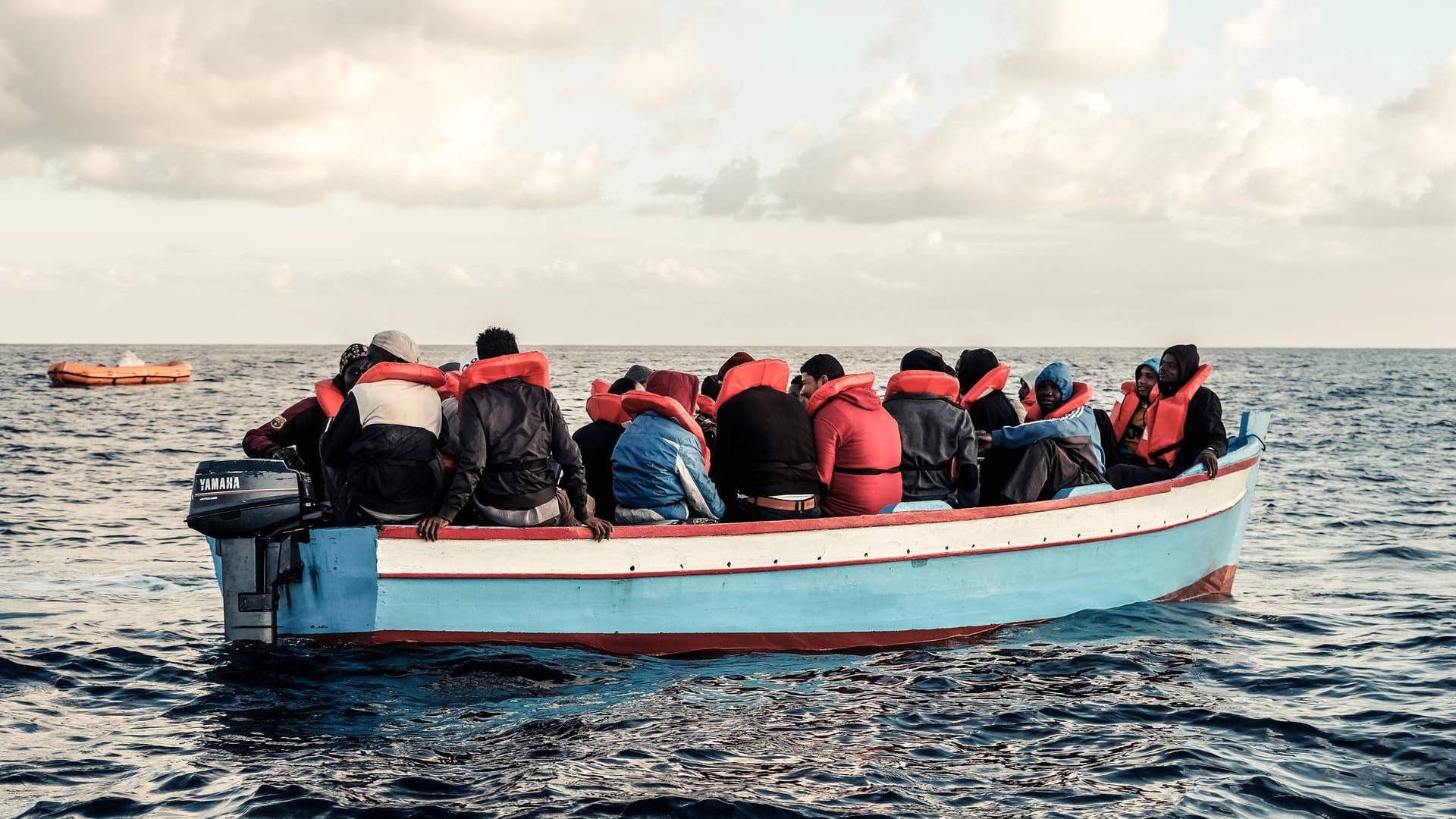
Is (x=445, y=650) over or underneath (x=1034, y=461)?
underneath

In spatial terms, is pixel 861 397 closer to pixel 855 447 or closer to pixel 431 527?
pixel 855 447

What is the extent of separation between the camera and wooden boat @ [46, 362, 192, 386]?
55.4m

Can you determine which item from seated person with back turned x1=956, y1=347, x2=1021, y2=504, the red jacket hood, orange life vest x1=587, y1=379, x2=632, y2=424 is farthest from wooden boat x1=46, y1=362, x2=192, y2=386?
the red jacket hood

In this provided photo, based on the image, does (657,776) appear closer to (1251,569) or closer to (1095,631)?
Result: (1095,631)

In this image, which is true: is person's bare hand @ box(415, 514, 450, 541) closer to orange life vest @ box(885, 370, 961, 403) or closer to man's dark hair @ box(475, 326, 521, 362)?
man's dark hair @ box(475, 326, 521, 362)

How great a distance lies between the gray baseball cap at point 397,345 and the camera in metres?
8.07

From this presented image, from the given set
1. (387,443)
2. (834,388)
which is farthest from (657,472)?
(387,443)

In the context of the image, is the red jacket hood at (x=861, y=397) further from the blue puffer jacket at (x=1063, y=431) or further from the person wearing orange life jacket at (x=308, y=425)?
the person wearing orange life jacket at (x=308, y=425)

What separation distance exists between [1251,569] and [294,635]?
10.4 metres

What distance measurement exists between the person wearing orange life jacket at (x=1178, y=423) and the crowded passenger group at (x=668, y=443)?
0.46 meters

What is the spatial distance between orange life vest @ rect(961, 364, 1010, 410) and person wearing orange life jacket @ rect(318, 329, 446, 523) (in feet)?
14.6

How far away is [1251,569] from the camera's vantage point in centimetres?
1338

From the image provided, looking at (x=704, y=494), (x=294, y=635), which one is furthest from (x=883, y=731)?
(x=294, y=635)

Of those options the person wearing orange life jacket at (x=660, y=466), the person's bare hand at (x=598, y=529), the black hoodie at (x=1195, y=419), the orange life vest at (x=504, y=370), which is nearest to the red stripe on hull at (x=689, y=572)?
the person's bare hand at (x=598, y=529)
